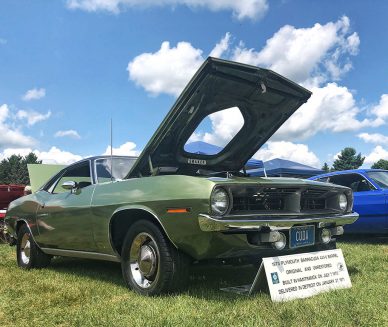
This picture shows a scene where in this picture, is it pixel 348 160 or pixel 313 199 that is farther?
pixel 348 160

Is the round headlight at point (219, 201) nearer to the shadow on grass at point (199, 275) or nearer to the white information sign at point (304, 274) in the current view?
the white information sign at point (304, 274)

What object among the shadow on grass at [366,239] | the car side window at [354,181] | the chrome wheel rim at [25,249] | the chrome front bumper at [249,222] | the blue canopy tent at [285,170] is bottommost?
the shadow on grass at [366,239]

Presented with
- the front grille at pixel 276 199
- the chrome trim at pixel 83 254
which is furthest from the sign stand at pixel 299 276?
the chrome trim at pixel 83 254

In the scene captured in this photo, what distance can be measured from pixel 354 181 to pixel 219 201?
19.1 feet

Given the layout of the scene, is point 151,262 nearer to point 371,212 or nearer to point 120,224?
point 120,224

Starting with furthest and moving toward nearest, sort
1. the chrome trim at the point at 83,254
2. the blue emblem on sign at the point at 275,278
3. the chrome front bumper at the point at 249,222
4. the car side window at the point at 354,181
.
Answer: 1. the car side window at the point at 354,181
2. the chrome trim at the point at 83,254
3. the blue emblem on sign at the point at 275,278
4. the chrome front bumper at the point at 249,222

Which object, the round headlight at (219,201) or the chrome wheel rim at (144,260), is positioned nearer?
the round headlight at (219,201)

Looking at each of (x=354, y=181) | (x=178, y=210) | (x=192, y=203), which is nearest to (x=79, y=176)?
(x=178, y=210)

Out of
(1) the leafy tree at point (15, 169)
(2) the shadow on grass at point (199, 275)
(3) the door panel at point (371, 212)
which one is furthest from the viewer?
(1) the leafy tree at point (15, 169)

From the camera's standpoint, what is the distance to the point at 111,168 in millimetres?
5043

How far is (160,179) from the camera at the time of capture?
390cm

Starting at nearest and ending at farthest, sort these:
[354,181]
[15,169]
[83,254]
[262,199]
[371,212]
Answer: [262,199], [83,254], [371,212], [354,181], [15,169]

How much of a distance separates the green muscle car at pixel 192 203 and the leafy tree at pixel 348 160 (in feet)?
220

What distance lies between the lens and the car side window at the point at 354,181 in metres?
8.26
